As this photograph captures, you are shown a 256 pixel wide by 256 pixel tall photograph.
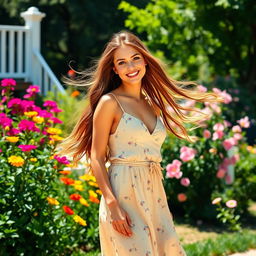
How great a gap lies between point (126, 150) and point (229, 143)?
11.1ft

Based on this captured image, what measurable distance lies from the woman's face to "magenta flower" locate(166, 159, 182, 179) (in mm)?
2926

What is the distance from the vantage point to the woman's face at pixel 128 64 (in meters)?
3.24

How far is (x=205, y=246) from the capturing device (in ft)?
17.2

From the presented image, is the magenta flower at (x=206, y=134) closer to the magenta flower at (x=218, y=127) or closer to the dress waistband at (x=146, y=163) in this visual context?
the magenta flower at (x=218, y=127)

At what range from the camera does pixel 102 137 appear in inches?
124

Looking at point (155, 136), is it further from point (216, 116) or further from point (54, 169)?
point (216, 116)

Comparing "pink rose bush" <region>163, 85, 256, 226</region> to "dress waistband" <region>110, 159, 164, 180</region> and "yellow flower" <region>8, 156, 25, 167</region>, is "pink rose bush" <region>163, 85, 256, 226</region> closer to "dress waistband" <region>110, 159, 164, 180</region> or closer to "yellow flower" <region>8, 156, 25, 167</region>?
"yellow flower" <region>8, 156, 25, 167</region>

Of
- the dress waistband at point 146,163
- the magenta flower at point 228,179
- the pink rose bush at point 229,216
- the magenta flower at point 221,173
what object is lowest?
the pink rose bush at point 229,216

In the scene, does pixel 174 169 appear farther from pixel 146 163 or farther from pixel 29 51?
pixel 29 51

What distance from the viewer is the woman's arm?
10.2 feet

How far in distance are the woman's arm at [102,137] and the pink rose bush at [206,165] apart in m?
3.31

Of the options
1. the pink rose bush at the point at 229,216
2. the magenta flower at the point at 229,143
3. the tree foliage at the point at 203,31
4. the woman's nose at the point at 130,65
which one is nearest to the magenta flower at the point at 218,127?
the magenta flower at the point at 229,143

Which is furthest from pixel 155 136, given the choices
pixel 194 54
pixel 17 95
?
pixel 194 54

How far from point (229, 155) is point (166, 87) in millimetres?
3236
